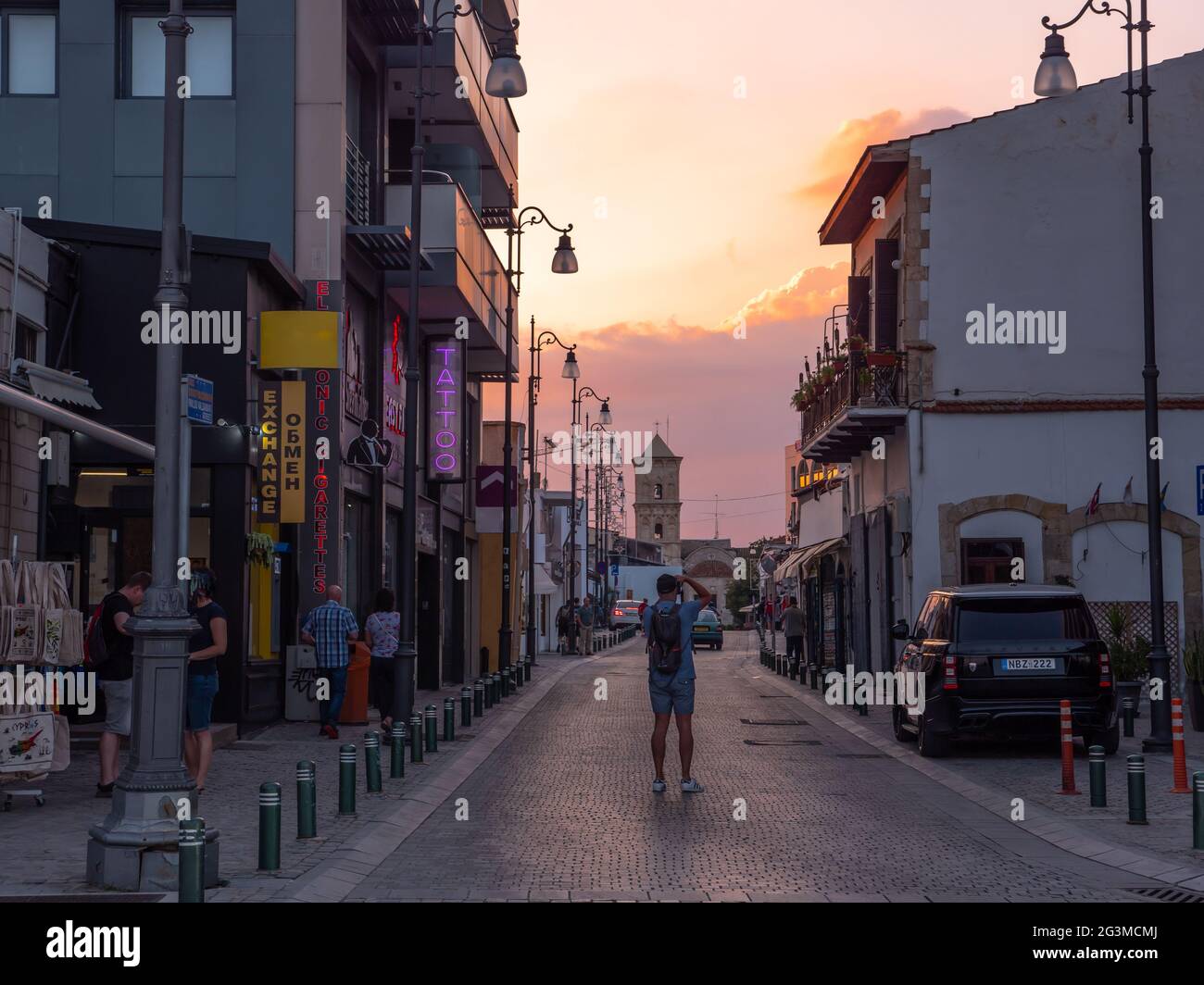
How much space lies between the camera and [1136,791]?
12148 mm

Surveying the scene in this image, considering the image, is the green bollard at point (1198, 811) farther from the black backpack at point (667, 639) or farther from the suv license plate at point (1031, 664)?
the suv license plate at point (1031, 664)

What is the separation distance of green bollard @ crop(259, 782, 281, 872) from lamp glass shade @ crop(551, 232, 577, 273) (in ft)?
74.9

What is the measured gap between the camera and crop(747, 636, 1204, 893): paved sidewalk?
10.8 meters

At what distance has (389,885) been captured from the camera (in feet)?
32.2

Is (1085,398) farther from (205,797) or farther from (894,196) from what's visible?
(205,797)

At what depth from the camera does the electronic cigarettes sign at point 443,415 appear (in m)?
30.2

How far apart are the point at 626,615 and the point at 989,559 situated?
62935 millimetres

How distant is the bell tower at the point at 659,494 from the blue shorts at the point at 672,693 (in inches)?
5936

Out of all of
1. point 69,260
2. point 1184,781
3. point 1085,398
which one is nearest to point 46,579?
point 69,260

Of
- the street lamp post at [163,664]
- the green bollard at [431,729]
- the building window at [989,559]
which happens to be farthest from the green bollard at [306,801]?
the building window at [989,559]

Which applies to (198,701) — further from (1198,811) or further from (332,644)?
(1198,811)
